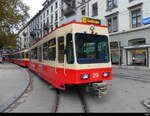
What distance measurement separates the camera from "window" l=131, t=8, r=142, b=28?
1618 centimetres

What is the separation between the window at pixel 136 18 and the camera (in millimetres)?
16178

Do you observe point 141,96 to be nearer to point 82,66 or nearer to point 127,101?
point 127,101

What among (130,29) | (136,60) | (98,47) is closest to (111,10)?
(130,29)

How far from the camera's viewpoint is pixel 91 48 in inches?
203

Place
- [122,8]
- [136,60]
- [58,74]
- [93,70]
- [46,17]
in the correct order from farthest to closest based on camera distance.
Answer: [46,17] < [122,8] < [136,60] < [58,74] < [93,70]

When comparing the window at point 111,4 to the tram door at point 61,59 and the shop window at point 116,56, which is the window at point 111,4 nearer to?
the shop window at point 116,56

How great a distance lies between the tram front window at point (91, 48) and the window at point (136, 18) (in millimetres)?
13154

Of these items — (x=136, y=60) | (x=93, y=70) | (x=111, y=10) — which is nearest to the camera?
(x=93, y=70)

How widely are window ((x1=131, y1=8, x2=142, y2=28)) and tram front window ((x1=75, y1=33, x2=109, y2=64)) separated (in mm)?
13154

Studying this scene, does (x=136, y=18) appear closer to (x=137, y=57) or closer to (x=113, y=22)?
(x=113, y=22)

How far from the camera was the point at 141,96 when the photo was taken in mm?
5738

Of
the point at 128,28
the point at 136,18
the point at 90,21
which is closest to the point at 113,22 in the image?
the point at 128,28

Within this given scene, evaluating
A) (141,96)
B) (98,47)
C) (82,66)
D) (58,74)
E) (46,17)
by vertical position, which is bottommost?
(141,96)

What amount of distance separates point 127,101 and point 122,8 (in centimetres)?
1623
